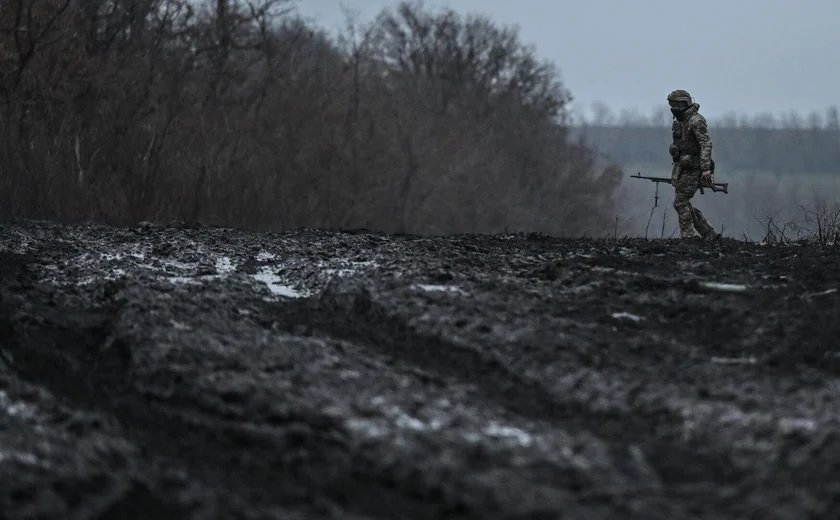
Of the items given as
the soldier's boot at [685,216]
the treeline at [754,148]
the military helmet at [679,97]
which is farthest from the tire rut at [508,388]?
the treeline at [754,148]

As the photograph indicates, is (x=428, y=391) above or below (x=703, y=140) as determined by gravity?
below

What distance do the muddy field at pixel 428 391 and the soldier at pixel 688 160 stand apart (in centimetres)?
433

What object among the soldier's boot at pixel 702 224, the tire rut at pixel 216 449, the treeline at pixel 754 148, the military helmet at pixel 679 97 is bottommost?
the tire rut at pixel 216 449

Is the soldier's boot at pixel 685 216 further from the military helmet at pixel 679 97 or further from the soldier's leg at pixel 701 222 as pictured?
the military helmet at pixel 679 97

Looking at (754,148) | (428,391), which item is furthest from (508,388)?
(754,148)

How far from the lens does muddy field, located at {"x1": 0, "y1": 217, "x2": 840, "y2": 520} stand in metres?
5.65

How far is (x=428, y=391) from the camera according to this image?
24.0ft

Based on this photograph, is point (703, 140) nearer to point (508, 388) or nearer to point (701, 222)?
point (701, 222)

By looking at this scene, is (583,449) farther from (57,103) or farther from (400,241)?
(57,103)

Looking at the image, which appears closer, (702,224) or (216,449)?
(216,449)

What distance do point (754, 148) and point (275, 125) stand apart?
137030 millimetres

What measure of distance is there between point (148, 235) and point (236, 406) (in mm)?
9589

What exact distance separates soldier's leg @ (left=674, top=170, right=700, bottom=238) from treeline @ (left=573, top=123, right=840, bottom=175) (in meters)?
134

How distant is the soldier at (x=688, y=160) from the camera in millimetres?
16844
